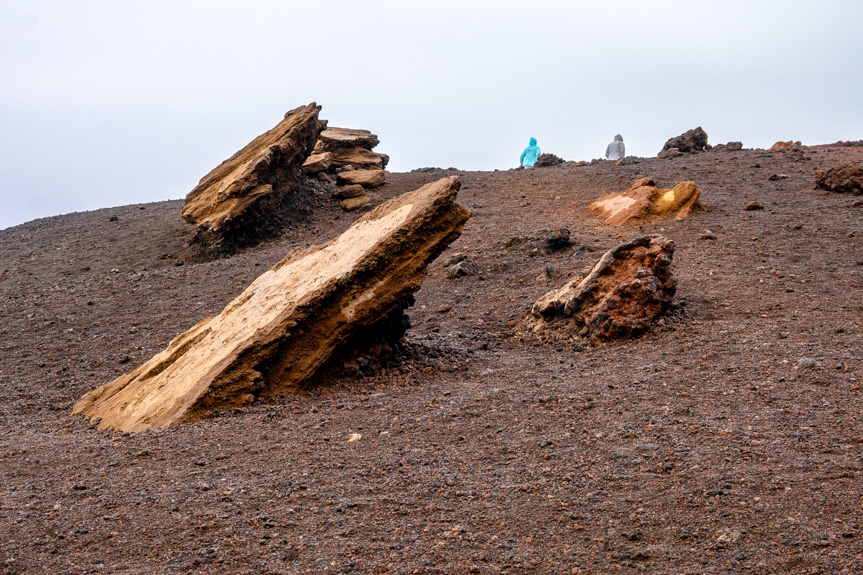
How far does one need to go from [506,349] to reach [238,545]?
513cm

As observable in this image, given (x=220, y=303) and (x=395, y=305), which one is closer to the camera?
(x=395, y=305)

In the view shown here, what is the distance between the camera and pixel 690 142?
21.2 m

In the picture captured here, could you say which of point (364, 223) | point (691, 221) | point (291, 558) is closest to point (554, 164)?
point (691, 221)

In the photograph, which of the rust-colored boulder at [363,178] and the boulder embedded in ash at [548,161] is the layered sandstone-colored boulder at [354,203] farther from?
the boulder embedded in ash at [548,161]

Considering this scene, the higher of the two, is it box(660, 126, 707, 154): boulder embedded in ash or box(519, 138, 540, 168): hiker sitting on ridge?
box(519, 138, 540, 168): hiker sitting on ridge

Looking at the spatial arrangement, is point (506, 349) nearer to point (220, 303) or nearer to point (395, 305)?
point (395, 305)

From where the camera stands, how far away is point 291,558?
387 cm

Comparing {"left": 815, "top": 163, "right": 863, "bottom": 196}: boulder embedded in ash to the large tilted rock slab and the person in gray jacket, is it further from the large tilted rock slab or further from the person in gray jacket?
the person in gray jacket

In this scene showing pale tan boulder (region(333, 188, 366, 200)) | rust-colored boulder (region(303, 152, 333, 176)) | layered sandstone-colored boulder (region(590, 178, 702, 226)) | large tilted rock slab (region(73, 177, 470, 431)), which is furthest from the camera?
rust-colored boulder (region(303, 152, 333, 176))

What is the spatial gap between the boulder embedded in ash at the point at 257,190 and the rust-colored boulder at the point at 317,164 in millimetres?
931

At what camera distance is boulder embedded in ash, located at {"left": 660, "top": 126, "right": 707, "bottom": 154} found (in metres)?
21.1

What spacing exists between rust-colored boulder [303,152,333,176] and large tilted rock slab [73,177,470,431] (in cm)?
1046

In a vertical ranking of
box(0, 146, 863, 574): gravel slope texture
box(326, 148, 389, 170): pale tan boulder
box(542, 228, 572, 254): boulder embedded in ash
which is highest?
box(326, 148, 389, 170): pale tan boulder

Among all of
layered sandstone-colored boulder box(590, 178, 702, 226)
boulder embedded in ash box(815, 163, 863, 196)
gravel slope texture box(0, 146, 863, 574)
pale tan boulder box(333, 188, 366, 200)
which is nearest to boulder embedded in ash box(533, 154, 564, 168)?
pale tan boulder box(333, 188, 366, 200)
